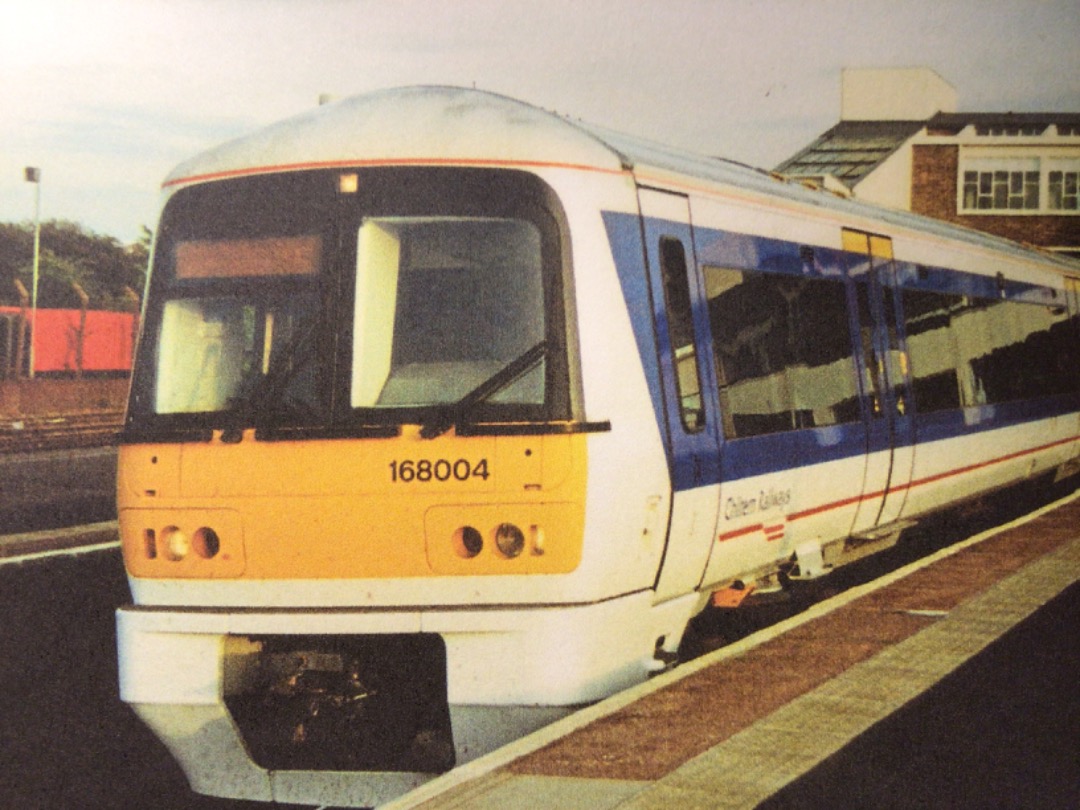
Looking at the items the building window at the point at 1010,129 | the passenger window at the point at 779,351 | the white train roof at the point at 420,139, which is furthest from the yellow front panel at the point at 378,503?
the building window at the point at 1010,129

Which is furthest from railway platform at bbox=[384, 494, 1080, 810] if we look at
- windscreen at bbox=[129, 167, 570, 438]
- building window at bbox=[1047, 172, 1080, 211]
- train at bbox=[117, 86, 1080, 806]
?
building window at bbox=[1047, 172, 1080, 211]

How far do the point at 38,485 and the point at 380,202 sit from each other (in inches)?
540

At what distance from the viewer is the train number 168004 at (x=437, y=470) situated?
541 centimetres

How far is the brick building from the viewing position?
136 feet

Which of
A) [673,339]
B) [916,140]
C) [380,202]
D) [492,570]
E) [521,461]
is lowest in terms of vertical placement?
[492,570]

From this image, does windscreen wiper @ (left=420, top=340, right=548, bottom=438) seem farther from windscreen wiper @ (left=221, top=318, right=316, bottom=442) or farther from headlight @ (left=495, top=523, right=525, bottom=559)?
windscreen wiper @ (left=221, top=318, right=316, bottom=442)

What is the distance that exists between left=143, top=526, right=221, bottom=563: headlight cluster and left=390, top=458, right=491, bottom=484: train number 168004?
804 mm

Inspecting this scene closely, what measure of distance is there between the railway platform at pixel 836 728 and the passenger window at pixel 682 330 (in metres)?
1.15

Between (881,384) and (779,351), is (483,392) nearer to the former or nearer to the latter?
(779,351)

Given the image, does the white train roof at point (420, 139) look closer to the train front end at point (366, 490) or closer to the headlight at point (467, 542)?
the train front end at point (366, 490)

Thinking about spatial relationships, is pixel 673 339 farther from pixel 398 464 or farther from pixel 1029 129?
pixel 1029 129

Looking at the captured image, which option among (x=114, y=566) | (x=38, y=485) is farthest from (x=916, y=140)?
(x=114, y=566)

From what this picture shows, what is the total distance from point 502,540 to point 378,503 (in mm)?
501

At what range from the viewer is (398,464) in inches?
214
